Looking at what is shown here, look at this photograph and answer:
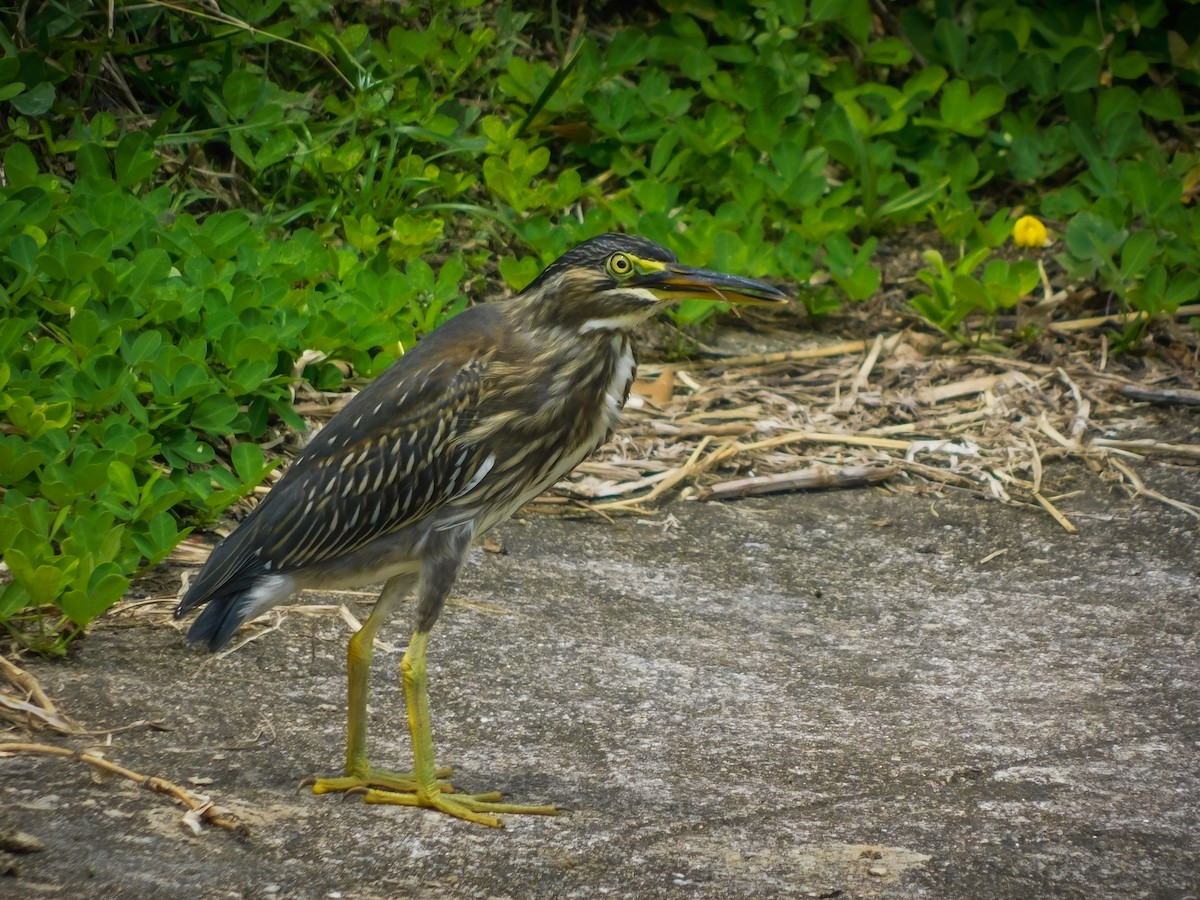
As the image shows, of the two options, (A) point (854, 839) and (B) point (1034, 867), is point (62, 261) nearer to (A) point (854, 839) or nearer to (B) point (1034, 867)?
(A) point (854, 839)

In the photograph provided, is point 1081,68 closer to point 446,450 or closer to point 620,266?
point 620,266

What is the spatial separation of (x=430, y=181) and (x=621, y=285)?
9.84 ft

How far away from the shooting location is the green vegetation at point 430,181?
5262 millimetres

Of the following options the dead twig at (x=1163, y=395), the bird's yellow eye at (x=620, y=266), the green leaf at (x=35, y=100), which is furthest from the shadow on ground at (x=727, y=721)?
the green leaf at (x=35, y=100)

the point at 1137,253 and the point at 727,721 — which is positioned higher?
the point at 1137,253

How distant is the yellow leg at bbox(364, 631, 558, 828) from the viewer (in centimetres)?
388

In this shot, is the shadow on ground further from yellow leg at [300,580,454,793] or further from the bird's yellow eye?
the bird's yellow eye

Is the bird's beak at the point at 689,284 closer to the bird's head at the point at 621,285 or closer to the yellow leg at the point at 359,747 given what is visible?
the bird's head at the point at 621,285

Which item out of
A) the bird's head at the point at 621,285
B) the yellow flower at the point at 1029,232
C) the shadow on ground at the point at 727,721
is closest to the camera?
the shadow on ground at the point at 727,721

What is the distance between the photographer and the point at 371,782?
4074 mm

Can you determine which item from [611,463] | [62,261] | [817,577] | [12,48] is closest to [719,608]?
[817,577]

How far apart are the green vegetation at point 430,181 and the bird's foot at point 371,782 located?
94 cm

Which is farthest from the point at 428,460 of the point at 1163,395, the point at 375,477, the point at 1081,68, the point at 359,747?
the point at 1081,68

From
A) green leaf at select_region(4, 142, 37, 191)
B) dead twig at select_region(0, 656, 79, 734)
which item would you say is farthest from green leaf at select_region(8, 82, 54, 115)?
dead twig at select_region(0, 656, 79, 734)
